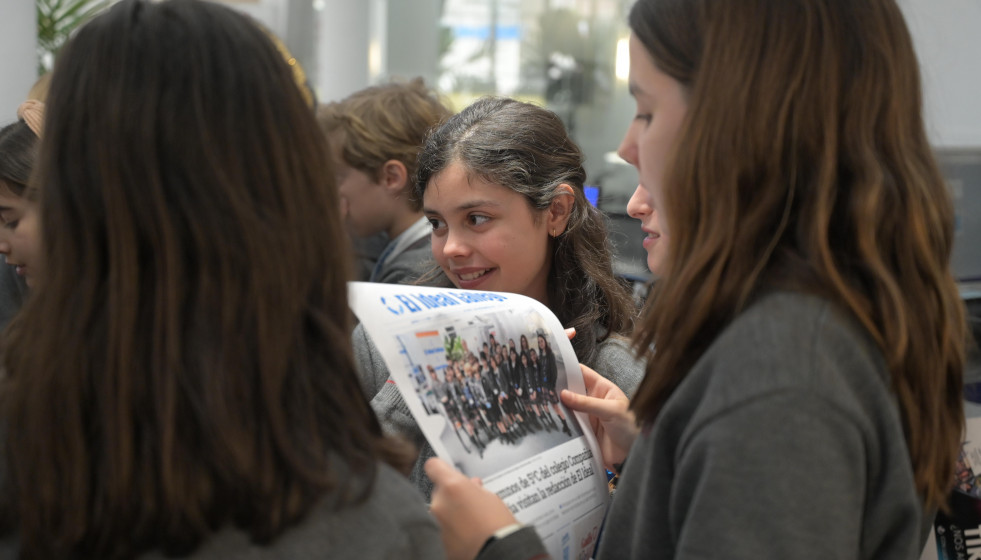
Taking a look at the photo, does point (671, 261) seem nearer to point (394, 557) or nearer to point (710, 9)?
point (710, 9)

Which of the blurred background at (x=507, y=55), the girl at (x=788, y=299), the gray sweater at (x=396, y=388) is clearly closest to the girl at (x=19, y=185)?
the gray sweater at (x=396, y=388)

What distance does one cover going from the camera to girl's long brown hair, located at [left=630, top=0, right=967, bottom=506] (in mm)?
802

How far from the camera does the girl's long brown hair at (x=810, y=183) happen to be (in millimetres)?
802

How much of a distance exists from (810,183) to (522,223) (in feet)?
3.10

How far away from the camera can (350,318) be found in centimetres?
85

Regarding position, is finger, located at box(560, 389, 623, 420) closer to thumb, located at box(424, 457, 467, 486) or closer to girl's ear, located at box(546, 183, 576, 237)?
thumb, located at box(424, 457, 467, 486)

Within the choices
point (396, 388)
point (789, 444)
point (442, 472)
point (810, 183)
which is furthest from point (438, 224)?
point (789, 444)

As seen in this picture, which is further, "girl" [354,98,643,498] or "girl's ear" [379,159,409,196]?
"girl's ear" [379,159,409,196]

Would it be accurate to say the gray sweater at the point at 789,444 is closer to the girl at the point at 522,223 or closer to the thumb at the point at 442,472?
the thumb at the point at 442,472

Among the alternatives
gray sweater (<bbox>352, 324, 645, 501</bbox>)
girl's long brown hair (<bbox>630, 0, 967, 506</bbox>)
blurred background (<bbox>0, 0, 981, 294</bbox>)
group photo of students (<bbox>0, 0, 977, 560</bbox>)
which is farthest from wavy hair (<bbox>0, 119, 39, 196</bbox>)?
blurred background (<bbox>0, 0, 981, 294</bbox>)

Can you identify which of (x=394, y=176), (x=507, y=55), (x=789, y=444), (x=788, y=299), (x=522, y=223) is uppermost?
(x=788, y=299)

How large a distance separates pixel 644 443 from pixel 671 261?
20 cm

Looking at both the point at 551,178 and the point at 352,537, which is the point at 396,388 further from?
the point at 352,537

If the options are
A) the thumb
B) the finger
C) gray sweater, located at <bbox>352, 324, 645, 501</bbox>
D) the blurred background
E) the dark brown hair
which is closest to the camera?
the thumb
